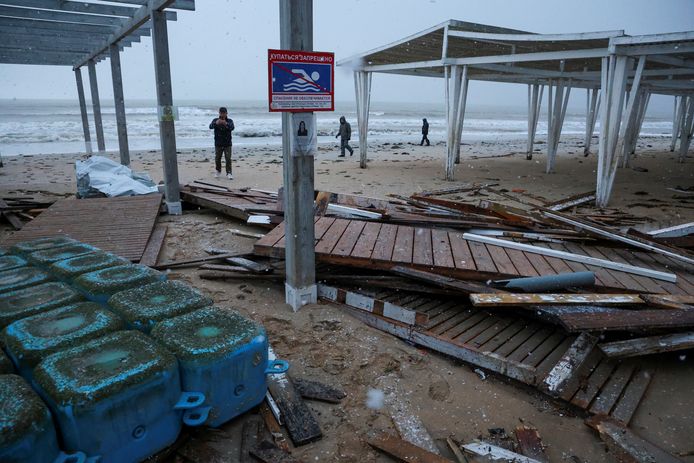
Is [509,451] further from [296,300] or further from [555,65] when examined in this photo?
[555,65]

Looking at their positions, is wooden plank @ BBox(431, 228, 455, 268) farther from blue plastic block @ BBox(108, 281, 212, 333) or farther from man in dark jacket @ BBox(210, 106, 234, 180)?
man in dark jacket @ BBox(210, 106, 234, 180)

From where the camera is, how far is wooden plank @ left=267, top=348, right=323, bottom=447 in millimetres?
2805

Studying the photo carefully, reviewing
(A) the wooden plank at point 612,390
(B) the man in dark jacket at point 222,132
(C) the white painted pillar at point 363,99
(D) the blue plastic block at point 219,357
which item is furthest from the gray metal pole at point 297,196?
(C) the white painted pillar at point 363,99

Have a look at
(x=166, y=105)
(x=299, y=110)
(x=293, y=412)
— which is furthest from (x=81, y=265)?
(x=166, y=105)

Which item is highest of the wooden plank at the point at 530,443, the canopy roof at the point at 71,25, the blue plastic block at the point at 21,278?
the canopy roof at the point at 71,25

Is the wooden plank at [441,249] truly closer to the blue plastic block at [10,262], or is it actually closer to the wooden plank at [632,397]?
the wooden plank at [632,397]

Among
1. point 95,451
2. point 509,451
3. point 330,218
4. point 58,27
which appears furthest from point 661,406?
point 58,27

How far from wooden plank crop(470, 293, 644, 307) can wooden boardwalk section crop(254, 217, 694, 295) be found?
0.30 meters

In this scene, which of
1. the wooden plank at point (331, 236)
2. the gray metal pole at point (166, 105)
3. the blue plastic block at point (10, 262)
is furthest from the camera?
the gray metal pole at point (166, 105)

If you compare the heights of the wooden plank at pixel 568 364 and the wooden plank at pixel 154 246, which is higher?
the wooden plank at pixel 154 246

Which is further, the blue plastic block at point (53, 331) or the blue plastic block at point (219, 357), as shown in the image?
the blue plastic block at point (219, 357)

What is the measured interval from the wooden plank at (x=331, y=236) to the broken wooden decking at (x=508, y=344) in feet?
1.54

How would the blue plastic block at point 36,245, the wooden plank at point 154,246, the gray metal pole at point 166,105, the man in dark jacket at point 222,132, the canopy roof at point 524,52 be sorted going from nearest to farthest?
the blue plastic block at point 36,245
the wooden plank at point 154,246
the gray metal pole at point 166,105
the canopy roof at point 524,52
the man in dark jacket at point 222,132

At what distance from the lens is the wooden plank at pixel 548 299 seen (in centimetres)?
394
